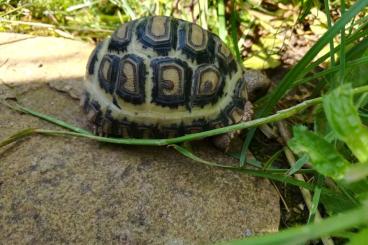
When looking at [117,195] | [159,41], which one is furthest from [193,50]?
[117,195]

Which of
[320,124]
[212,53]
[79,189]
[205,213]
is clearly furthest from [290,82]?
[79,189]

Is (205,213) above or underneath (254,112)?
underneath

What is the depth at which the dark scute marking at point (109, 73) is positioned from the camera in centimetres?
166

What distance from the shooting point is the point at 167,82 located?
5.27ft

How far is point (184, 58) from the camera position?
163cm

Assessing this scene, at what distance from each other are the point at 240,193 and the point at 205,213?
173 mm

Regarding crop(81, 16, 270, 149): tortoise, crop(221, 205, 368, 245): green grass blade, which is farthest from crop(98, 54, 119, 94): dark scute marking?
crop(221, 205, 368, 245): green grass blade

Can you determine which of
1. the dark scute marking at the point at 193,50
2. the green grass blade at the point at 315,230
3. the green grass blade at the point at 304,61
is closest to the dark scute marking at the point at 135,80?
the dark scute marking at the point at 193,50

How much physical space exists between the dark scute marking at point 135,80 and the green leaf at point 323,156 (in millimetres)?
878

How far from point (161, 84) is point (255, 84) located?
0.50 m

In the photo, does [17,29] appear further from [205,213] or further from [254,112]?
[205,213]

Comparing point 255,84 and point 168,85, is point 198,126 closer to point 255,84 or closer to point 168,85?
point 168,85

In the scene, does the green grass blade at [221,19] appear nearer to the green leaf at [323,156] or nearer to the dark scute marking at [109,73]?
the dark scute marking at [109,73]

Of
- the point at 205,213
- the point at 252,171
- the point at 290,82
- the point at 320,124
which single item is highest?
the point at 290,82
